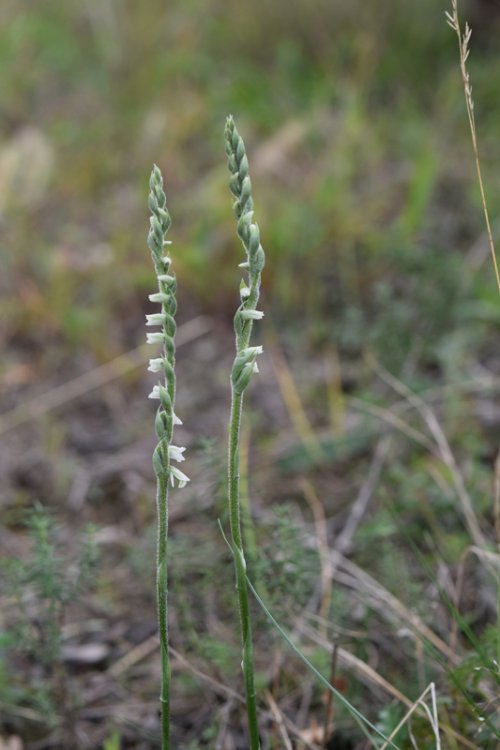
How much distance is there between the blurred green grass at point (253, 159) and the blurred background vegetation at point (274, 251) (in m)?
0.01

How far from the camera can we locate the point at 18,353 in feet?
11.9

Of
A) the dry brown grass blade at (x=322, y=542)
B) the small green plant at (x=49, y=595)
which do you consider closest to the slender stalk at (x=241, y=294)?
the small green plant at (x=49, y=595)

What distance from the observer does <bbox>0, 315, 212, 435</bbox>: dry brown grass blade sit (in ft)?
10.6

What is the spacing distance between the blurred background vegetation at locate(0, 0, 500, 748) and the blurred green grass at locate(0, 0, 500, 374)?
0.05 ft

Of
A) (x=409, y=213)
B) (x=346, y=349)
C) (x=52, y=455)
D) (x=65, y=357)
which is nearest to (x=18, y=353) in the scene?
(x=65, y=357)

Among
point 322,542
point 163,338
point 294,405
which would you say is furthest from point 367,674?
point 294,405

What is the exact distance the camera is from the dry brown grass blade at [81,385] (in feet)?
10.6

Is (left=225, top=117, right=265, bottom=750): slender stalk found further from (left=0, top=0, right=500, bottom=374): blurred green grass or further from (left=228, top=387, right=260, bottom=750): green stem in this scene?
(left=0, top=0, right=500, bottom=374): blurred green grass

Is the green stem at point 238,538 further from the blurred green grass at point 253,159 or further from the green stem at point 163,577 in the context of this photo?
the blurred green grass at point 253,159

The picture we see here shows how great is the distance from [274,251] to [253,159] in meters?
0.68

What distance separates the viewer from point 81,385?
3.40 metres

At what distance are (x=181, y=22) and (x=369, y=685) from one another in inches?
197

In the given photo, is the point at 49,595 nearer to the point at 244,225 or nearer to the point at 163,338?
the point at 163,338

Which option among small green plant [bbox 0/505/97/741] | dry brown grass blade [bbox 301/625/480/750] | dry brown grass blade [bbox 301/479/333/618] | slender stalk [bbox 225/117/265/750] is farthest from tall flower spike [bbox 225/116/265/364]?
dry brown grass blade [bbox 301/479/333/618]
